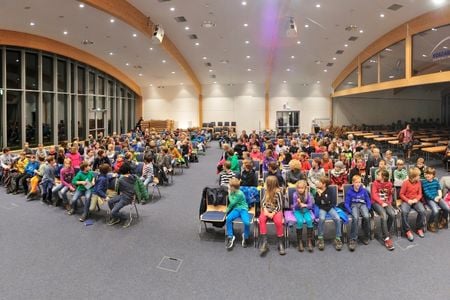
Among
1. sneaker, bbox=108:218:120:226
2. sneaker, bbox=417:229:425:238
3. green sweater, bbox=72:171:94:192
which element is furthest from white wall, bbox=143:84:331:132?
sneaker, bbox=417:229:425:238

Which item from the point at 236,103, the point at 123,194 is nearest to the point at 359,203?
the point at 123,194

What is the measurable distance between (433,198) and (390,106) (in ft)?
75.5

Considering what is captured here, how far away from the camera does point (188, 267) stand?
179 inches

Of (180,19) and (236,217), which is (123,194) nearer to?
(236,217)

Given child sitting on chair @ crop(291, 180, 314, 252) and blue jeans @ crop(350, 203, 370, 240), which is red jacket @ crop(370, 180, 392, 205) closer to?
blue jeans @ crop(350, 203, 370, 240)

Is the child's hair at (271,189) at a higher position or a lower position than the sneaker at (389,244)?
higher

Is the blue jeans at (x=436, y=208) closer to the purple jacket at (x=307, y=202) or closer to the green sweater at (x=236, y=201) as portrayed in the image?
the purple jacket at (x=307, y=202)

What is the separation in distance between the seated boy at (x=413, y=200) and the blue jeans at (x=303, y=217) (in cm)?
168

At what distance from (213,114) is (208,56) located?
783 cm

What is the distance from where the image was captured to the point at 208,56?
19.6 meters

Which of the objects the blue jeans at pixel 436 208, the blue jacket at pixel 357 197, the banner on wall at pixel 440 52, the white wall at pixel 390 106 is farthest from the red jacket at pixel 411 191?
the white wall at pixel 390 106

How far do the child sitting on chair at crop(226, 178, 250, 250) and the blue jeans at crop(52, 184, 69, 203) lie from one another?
3.93 m

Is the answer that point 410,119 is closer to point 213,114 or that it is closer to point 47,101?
point 213,114

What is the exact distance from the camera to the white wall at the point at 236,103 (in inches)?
1048
